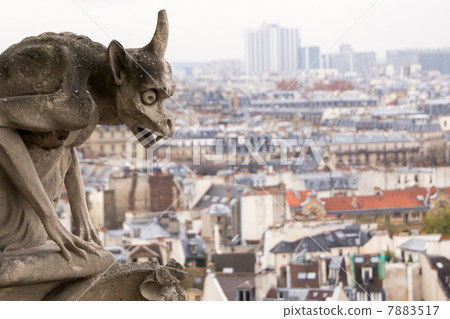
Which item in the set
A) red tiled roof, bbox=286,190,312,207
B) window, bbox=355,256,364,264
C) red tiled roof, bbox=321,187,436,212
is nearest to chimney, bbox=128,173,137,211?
red tiled roof, bbox=286,190,312,207

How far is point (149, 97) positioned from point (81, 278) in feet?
1.15

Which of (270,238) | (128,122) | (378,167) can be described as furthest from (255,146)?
(128,122)

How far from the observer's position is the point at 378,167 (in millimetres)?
12789

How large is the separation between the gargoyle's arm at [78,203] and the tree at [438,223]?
943 centimetres

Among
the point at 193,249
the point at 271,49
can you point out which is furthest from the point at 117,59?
the point at 271,49

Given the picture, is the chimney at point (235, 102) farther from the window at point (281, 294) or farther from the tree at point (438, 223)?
the window at point (281, 294)

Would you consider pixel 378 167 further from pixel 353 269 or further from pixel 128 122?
pixel 128 122

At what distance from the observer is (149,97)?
1.70 metres

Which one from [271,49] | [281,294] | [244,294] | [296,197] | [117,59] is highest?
[271,49]

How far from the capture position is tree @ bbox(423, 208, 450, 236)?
11310 millimetres

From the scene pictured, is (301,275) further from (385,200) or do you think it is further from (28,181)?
(28,181)

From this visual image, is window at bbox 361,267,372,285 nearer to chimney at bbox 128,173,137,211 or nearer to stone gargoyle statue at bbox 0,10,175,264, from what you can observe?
chimney at bbox 128,173,137,211

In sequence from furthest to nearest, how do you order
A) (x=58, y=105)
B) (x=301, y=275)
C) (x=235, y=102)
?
(x=235, y=102) → (x=301, y=275) → (x=58, y=105)

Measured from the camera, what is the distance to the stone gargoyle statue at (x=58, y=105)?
Result: 1672 mm
